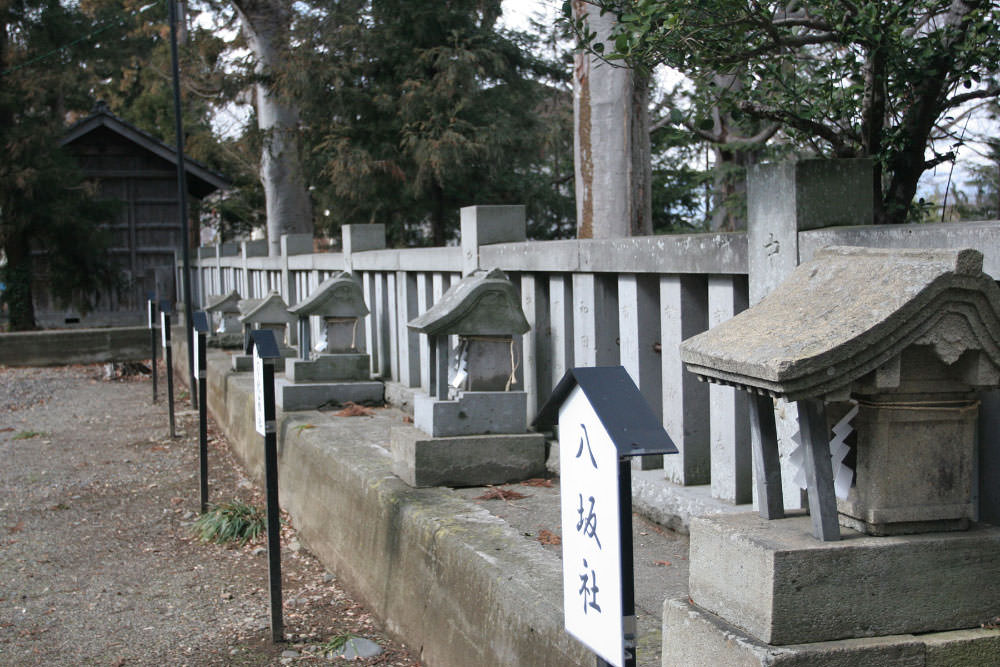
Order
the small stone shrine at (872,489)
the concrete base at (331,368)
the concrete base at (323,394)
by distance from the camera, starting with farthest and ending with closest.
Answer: the concrete base at (331,368), the concrete base at (323,394), the small stone shrine at (872,489)

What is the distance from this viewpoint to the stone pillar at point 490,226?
19.2 feet

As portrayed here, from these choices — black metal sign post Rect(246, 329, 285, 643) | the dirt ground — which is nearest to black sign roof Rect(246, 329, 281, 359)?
black metal sign post Rect(246, 329, 285, 643)

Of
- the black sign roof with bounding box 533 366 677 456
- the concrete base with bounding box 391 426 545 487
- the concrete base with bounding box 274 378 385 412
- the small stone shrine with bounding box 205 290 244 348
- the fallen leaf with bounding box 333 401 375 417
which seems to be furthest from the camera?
the small stone shrine with bounding box 205 290 244 348

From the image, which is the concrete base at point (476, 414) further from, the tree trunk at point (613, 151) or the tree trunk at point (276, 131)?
the tree trunk at point (276, 131)

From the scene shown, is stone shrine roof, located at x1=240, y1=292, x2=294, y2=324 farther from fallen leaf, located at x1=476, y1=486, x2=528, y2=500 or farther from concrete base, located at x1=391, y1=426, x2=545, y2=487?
fallen leaf, located at x1=476, y1=486, x2=528, y2=500

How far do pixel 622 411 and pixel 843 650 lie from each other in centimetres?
70

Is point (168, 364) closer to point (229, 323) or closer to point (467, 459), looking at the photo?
point (229, 323)

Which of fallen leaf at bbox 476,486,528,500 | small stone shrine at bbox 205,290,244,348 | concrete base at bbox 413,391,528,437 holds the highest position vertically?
small stone shrine at bbox 205,290,244,348

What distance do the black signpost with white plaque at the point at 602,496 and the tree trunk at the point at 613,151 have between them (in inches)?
233

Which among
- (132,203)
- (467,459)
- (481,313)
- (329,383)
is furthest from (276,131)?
(467,459)

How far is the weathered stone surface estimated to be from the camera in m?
2.10

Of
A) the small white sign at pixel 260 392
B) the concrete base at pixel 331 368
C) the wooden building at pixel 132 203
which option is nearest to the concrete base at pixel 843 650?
the small white sign at pixel 260 392

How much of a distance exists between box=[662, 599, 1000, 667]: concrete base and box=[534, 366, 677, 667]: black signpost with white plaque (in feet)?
0.82

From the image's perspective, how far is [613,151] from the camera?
8.08 metres
